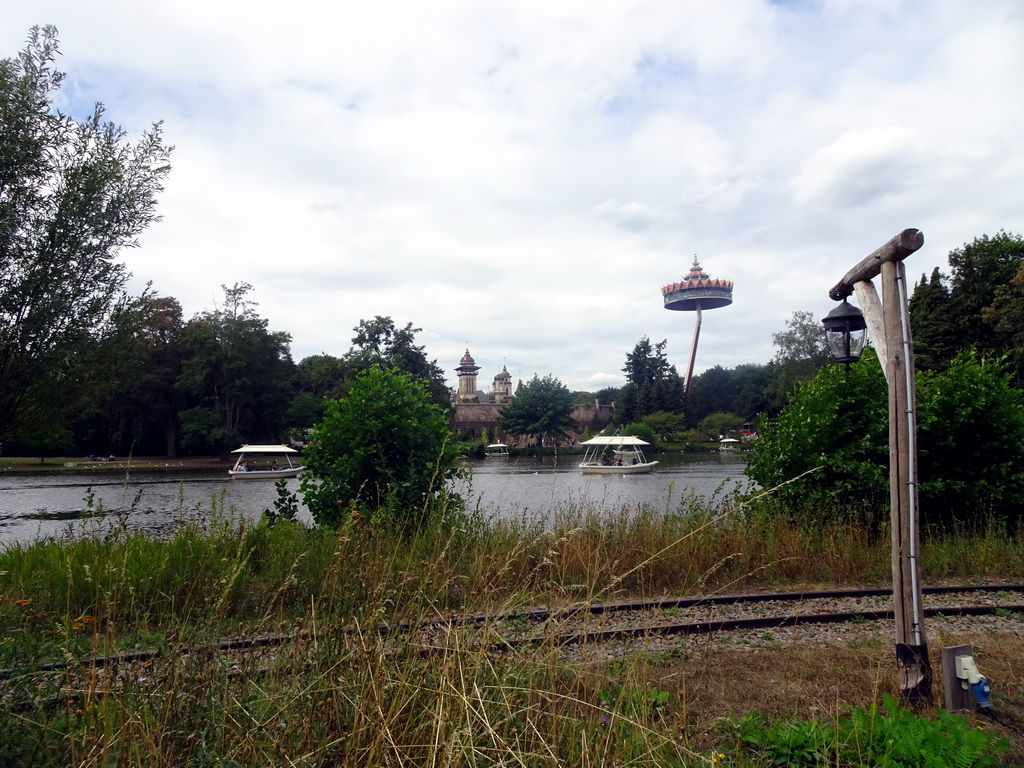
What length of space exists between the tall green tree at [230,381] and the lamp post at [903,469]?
51482 mm

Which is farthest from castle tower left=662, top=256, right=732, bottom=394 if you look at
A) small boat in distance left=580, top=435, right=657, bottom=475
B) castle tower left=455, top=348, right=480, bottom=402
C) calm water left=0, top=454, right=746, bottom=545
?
calm water left=0, top=454, right=746, bottom=545

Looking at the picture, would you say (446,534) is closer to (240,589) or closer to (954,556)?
(240,589)

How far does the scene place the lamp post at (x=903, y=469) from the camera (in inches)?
145

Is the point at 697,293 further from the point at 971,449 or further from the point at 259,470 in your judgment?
the point at 971,449

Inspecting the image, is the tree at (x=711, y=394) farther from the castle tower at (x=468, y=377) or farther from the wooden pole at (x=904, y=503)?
the wooden pole at (x=904, y=503)

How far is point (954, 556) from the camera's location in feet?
25.2

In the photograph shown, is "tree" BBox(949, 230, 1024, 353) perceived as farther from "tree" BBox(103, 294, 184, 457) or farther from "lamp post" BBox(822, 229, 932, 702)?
"tree" BBox(103, 294, 184, 457)

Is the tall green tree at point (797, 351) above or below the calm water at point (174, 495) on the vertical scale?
above

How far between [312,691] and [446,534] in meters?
5.18

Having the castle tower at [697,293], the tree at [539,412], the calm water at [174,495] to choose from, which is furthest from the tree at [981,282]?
the castle tower at [697,293]

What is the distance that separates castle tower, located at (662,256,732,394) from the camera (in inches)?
3962

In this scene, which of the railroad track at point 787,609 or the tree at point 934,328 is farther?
the tree at point 934,328

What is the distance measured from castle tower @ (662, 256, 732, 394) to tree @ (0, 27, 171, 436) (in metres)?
94.7

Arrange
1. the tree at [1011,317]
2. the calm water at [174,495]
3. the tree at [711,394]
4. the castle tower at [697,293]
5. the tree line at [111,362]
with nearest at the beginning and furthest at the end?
Result: the tree line at [111,362], the calm water at [174,495], the tree at [1011,317], the tree at [711,394], the castle tower at [697,293]
